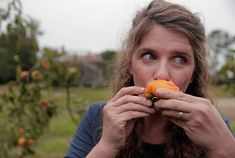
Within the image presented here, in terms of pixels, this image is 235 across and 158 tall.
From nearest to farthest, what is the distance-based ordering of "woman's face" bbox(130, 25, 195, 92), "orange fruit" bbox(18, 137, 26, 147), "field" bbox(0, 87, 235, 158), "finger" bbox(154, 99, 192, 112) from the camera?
"finger" bbox(154, 99, 192, 112)
"woman's face" bbox(130, 25, 195, 92)
"orange fruit" bbox(18, 137, 26, 147)
"field" bbox(0, 87, 235, 158)

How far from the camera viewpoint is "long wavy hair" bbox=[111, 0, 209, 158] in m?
1.85

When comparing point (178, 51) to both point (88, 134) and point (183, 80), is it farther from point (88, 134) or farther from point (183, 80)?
point (88, 134)

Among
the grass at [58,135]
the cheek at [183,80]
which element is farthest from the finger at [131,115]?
the grass at [58,135]

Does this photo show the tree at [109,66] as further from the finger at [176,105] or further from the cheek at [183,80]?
the finger at [176,105]

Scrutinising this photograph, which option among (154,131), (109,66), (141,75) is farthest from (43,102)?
(141,75)

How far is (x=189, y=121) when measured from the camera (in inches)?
61.2

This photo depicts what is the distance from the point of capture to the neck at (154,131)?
6.23 feet

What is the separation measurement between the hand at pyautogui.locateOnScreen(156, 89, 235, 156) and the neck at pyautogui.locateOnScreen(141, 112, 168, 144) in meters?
0.28

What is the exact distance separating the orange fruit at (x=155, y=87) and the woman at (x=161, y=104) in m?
0.02

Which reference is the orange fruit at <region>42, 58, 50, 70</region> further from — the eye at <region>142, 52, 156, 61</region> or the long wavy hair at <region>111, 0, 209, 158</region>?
the eye at <region>142, 52, 156, 61</region>

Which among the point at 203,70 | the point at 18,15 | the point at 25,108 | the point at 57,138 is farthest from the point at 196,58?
the point at 57,138

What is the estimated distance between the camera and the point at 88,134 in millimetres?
2070

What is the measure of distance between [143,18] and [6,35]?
158 centimetres

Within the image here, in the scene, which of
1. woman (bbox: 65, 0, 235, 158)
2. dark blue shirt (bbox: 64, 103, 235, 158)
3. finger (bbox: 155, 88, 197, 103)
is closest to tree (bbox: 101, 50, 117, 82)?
dark blue shirt (bbox: 64, 103, 235, 158)
